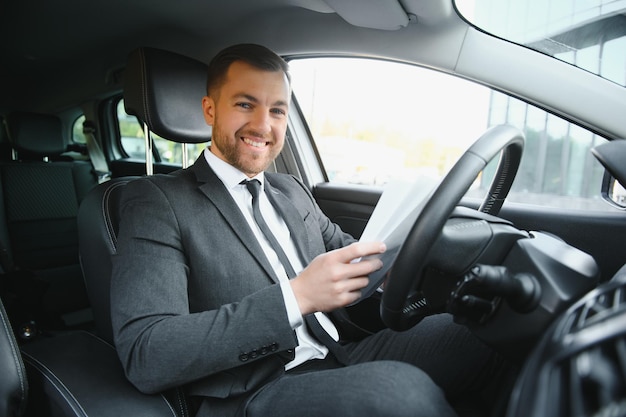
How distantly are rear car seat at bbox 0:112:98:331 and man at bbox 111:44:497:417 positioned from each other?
59.5 inches

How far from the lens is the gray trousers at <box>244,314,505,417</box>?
83 centimetres

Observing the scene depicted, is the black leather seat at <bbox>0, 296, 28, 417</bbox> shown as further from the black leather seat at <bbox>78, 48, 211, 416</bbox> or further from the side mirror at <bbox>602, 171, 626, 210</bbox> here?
the side mirror at <bbox>602, 171, 626, 210</bbox>

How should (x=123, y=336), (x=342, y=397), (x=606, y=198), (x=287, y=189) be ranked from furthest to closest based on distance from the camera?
(x=287, y=189)
(x=606, y=198)
(x=123, y=336)
(x=342, y=397)

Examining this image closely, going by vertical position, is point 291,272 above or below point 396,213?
below

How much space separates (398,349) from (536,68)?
995mm

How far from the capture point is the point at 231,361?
37.1 inches

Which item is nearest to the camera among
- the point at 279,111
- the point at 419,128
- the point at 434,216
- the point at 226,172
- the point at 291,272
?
the point at 434,216

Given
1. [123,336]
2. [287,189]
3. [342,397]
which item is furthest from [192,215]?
[342,397]

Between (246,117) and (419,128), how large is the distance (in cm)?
95

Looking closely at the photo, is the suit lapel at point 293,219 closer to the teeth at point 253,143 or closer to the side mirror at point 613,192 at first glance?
the teeth at point 253,143

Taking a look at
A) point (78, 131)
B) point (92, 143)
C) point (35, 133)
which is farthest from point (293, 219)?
point (78, 131)

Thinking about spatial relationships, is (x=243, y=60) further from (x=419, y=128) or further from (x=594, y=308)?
(x=594, y=308)

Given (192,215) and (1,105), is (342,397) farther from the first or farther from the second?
(1,105)

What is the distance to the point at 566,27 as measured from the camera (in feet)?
4.89
